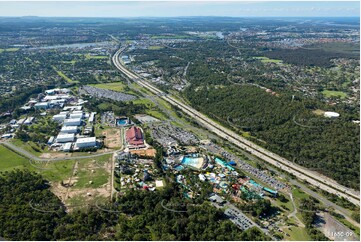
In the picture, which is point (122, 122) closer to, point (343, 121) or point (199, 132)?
point (199, 132)

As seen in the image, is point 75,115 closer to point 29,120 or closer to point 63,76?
point 29,120

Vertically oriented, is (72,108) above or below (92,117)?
below

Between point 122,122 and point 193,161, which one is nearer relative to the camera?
point 193,161

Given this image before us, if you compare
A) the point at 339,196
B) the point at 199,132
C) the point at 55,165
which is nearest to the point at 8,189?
the point at 55,165

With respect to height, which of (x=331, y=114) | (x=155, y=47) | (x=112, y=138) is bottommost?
(x=112, y=138)

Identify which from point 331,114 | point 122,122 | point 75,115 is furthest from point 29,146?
point 331,114

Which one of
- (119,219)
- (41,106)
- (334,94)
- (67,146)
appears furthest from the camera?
(334,94)

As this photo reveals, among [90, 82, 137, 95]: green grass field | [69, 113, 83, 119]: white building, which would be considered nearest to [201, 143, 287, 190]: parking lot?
[69, 113, 83, 119]: white building

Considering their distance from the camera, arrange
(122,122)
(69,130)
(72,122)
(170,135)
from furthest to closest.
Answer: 1. (122,122)
2. (72,122)
3. (69,130)
4. (170,135)
